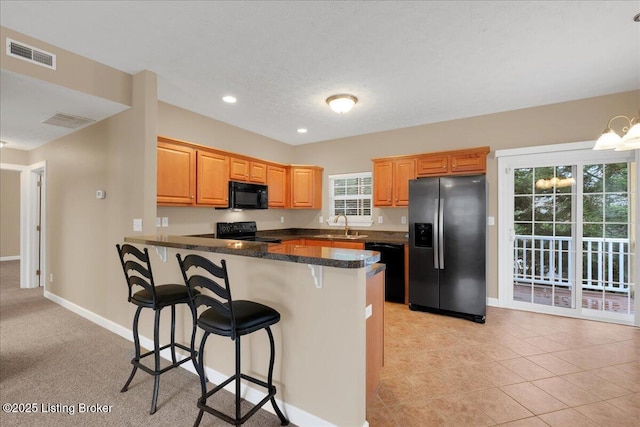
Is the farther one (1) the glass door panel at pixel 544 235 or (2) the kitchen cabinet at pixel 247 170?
(2) the kitchen cabinet at pixel 247 170

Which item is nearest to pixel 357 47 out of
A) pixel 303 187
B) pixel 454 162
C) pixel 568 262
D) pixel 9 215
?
pixel 454 162

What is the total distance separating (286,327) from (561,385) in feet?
7.38

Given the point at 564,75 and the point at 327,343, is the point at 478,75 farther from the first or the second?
the point at 327,343

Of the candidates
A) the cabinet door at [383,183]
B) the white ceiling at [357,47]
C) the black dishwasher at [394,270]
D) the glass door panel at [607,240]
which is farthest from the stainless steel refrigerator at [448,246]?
the glass door panel at [607,240]

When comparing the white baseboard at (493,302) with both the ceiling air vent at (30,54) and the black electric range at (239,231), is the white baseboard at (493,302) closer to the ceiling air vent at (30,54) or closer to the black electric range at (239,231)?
the black electric range at (239,231)

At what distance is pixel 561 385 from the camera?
89.8 inches

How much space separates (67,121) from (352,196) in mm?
4283

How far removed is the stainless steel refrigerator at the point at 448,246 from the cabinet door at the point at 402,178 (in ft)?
1.58

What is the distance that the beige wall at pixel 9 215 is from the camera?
789 centimetres

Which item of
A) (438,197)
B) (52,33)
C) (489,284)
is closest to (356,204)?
(438,197)

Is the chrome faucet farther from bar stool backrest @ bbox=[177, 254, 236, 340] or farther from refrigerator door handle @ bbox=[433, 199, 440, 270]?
bar stool backrest @ bbox=[177, 254, 236, 340]

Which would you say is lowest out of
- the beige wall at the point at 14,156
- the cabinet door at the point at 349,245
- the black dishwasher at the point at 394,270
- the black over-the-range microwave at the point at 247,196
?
the black dishwasher at the point at 394,270

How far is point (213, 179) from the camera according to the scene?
416 cm

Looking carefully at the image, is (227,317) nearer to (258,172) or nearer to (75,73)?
(75,73)
